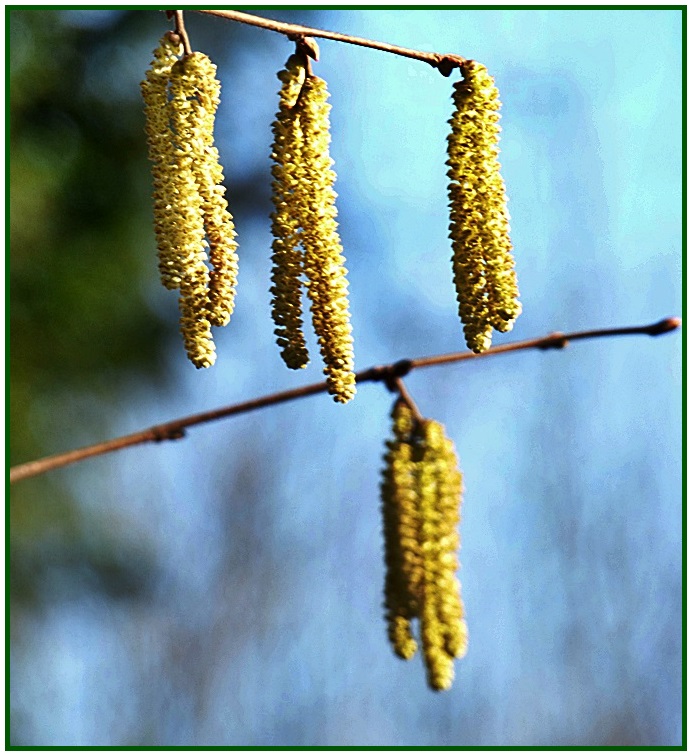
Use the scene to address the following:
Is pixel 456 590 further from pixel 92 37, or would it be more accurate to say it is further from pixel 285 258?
pixel 92 37

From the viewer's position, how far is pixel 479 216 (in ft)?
2.41

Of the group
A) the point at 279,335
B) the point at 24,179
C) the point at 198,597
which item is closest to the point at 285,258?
the point at 279,335

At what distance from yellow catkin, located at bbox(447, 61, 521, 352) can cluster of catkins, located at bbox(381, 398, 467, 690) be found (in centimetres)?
22

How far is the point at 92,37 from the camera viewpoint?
2758 mm

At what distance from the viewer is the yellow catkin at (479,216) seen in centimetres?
72

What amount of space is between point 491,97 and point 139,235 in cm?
222

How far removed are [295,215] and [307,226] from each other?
1 cm

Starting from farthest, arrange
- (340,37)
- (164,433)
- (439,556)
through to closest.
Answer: (164,433) < (439,556) < (340,37)

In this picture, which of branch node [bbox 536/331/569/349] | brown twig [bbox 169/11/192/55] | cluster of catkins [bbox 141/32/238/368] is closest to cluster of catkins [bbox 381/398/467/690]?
branch node [bbox 536/331/569/349]

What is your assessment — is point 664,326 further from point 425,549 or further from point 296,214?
point 296,214

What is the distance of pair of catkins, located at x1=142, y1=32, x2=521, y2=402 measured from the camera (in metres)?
0.71

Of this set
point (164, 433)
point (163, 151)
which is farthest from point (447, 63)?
point (164, 433)

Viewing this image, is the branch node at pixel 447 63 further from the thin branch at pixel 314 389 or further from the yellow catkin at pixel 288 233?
the thin branch at pixel 314 389

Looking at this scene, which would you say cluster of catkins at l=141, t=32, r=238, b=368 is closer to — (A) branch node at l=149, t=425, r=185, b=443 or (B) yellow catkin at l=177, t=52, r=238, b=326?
(B) yellow catkin at l=177, t=52, r=238, b=326
